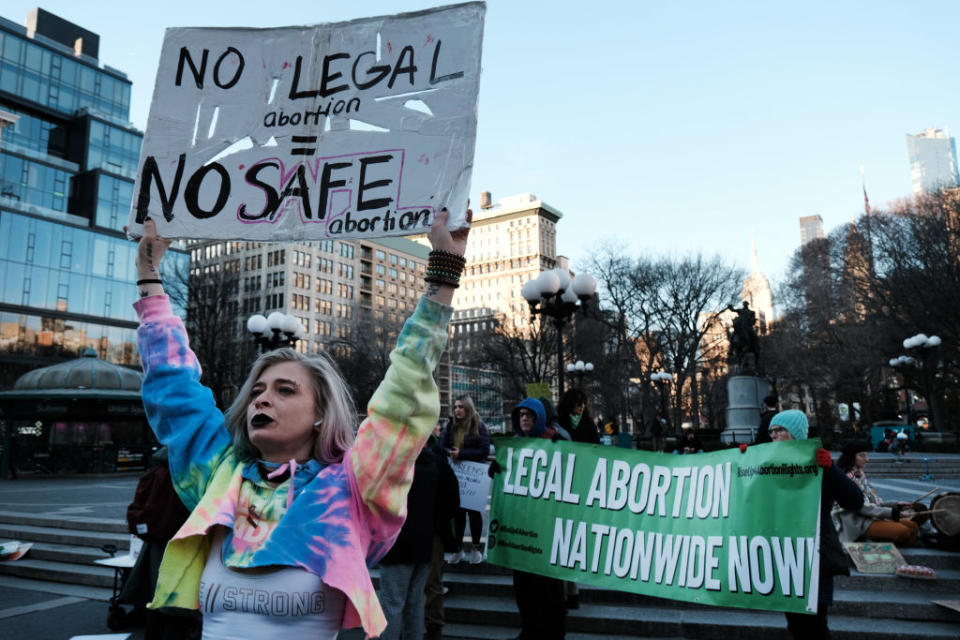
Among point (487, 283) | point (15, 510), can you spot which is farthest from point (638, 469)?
point (487, 283)

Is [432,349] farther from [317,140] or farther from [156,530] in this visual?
[156,530]

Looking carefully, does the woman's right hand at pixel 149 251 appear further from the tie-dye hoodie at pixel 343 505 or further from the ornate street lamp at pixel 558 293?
the ornate street lamp at pixel 558 293

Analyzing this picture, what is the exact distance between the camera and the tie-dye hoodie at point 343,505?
1.69m

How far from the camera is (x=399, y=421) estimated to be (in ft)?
5.80

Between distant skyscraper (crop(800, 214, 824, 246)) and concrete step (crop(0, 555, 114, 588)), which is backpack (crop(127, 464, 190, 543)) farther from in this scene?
distant skyscraper (crop(800, 214, 824, 246))

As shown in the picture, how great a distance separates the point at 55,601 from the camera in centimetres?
798

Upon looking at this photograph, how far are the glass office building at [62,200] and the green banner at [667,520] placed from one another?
49.9 m

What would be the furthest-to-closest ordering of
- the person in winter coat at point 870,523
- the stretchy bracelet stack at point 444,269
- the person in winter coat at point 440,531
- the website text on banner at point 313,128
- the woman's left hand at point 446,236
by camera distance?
1. the person in winter coat at point 870,523
2. the person in winter coat at point 440,531
3. the website text on banner at point 313,128
4. the woman's left hand at point 446,236
5. the stretchy bracelet stack at point 444,269

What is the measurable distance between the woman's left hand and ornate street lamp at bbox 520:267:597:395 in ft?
35.3

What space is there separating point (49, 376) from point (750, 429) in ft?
94.0

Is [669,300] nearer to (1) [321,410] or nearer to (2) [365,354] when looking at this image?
(2) [365,354]

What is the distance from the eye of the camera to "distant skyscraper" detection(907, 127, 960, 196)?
139750mm

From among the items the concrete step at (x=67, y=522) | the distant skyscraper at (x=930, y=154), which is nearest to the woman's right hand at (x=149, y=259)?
the concrete step at (x=67, y=522)

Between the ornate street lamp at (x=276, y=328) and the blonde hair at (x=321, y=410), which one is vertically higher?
the ornate street lamp at (x=276, y=328)
